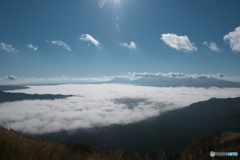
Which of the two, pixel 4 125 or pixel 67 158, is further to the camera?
pixel 4 125

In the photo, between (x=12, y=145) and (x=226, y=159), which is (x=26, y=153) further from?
(x=226, y=159)

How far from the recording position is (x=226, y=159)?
16562mm

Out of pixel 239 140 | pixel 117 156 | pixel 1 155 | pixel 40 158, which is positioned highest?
pixel 1 155

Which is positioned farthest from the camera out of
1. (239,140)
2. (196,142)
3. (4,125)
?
(196,142)

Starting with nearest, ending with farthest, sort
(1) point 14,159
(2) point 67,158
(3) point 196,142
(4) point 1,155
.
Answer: (1) point 14,159, (4) point 1,155, (2) point 67,158, (3) point 196,142

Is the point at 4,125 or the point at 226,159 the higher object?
the point at 4,125

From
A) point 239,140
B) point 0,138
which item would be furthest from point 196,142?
point 0,138

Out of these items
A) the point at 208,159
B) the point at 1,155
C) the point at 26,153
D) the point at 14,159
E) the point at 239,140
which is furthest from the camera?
the point at 239,140

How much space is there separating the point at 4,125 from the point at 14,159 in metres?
3.50

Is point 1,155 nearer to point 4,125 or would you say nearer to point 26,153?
point 26,153

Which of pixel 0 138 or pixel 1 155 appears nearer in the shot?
pixel 1 155

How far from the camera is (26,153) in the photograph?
3500 millimetres

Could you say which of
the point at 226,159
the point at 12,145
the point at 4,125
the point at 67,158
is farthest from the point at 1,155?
the point at 226,159

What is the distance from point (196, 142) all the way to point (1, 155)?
7276 cm
